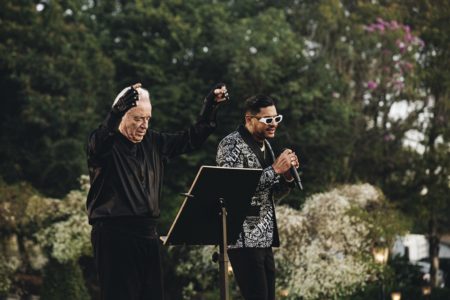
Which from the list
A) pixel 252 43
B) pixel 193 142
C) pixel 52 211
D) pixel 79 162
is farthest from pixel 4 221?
pixel 193 142

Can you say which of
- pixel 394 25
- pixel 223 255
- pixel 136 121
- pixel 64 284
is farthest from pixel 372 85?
pixel 136 121

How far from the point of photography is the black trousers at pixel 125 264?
18.4 ft

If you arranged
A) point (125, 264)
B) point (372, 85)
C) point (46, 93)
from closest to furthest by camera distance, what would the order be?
point (125, 264) < point (372, 85) < point (46, 93)

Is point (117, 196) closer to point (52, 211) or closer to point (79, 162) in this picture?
point (52, 211)

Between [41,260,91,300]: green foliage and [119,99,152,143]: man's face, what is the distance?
13376 mm

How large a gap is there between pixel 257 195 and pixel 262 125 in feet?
1.62

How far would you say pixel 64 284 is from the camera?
62.1 feet

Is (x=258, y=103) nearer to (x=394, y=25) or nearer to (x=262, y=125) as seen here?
(x=262, y=125)

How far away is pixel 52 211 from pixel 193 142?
18426mm

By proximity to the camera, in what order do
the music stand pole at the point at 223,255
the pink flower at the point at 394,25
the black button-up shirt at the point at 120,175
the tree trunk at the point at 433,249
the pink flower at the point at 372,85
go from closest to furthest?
the black button-up shirt at the point at 120,175 → the music stand pole at the point at 223,255 → the tree trunk at the point at 433,249 → the pink flower at the point at 394,25 → the pink flower at the point at 372,85

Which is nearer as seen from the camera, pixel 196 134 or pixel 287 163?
pixel 196 134

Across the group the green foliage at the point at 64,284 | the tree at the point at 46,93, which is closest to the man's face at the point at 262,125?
the green foliage at the point at 64,284

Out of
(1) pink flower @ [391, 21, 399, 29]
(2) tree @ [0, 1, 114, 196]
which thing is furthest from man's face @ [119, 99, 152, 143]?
(1) pink flower @ [391, 21, 399, 29]

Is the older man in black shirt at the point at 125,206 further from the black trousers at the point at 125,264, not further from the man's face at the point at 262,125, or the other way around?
the man's face at the point at 262,125
